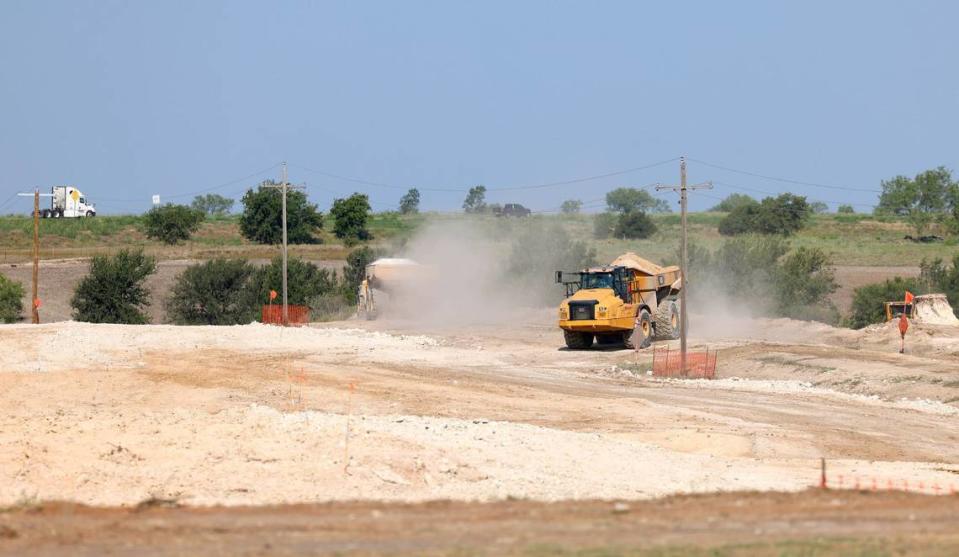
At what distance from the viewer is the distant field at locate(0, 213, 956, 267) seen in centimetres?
9225

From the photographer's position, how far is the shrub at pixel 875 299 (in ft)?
201

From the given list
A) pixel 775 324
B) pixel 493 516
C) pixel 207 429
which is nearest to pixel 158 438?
pixel 207 429

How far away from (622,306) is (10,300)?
125ft

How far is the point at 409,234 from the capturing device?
Result: 81.4 meters

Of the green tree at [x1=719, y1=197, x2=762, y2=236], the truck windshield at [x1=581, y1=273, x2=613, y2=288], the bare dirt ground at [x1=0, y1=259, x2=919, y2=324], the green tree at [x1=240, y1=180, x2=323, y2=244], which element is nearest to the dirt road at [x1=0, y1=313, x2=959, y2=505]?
the truck windshield at [x1=581, y1=273, x2=613, y2=288]

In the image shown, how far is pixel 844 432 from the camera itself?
25.0m

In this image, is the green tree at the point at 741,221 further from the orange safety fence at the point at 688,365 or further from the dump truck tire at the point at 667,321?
the orange safety fence at the point at 688,365

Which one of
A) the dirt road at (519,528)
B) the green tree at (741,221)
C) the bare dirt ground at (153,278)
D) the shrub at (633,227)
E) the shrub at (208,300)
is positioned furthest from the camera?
the green tree at (741,221)

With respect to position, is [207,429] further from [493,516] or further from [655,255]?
[655,255]

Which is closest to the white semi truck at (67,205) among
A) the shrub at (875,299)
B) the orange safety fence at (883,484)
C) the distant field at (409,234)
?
the distant field at (409,234)

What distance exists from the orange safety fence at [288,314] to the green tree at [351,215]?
3678cm

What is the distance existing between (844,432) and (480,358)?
758 inches

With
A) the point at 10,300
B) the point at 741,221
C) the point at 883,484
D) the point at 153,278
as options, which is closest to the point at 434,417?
the point at 883,484

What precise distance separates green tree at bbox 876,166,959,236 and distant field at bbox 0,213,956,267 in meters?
2.46
